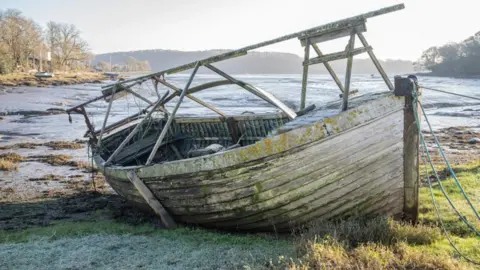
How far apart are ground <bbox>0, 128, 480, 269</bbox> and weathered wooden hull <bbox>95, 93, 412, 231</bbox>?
0.27 m

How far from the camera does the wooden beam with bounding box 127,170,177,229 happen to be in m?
6.79

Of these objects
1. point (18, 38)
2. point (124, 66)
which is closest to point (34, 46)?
point (18, 38)

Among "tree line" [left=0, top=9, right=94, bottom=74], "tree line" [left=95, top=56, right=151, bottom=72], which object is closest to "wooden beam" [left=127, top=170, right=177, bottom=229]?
"tree line" [left=0, top=9, right=94, bottom=74]

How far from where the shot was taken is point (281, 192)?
18.7 feet

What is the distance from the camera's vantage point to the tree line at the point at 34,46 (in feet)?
239

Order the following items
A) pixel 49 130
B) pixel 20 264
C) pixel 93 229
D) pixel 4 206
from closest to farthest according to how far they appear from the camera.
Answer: pixel 20 264 → pixel 93 229 → pixel 4 206 → pixel 49 130

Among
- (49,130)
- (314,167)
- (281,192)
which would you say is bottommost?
(49,130)

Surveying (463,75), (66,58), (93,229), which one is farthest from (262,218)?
(66,58)

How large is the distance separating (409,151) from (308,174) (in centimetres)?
155

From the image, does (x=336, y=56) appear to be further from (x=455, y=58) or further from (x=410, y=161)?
(x=455, y=58)

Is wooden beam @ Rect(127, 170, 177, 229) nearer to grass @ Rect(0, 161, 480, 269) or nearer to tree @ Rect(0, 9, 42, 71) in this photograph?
grass @ Rect(0, 161, 480, 269)

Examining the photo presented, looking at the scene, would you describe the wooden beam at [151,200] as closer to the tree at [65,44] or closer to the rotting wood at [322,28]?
the rotting wood at [322,28]

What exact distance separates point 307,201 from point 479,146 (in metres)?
13.0

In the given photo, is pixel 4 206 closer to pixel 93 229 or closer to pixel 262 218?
pixel 93 229
